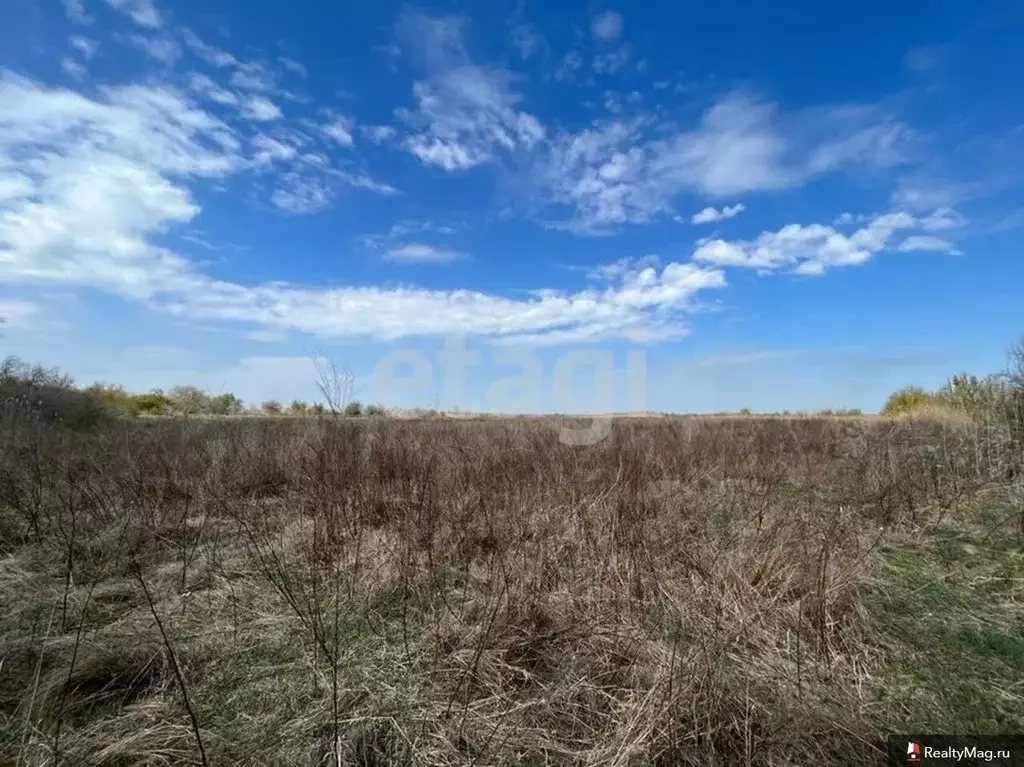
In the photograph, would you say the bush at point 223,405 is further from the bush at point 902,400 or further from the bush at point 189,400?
the bush at point 902,400

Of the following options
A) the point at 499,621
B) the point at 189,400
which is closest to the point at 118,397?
the point at 189,400

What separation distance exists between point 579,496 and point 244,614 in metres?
3.39

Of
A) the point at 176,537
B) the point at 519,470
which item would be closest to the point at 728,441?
the point at 519,470

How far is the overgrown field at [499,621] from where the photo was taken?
75.3 inches

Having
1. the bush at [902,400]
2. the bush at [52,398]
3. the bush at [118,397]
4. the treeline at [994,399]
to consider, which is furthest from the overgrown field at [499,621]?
the bush at [902,400]

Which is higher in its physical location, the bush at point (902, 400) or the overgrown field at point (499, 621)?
the bush at point (902, 400)

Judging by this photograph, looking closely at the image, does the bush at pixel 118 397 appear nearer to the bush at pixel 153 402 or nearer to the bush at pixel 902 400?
the bush at pixel 153 402

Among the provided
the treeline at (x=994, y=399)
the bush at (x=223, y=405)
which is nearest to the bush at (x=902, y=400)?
the treeline at (x=994, y=399)

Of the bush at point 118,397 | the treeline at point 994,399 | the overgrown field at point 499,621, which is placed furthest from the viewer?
the bush at point 118,397

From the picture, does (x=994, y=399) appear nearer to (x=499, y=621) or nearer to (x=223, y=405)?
(x=499, y=621)

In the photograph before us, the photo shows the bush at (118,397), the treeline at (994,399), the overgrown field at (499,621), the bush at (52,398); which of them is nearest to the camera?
the overgrown field at (499,621)

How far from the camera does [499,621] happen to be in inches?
105

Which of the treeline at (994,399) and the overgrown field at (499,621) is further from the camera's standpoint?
the treeline at (994,399)

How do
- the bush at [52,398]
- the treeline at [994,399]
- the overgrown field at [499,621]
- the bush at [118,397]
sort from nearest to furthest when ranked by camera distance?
the overgrown field at [499,621] < the treeline at [994,399] < the bush at [52,398] < the bush at [118,397]
